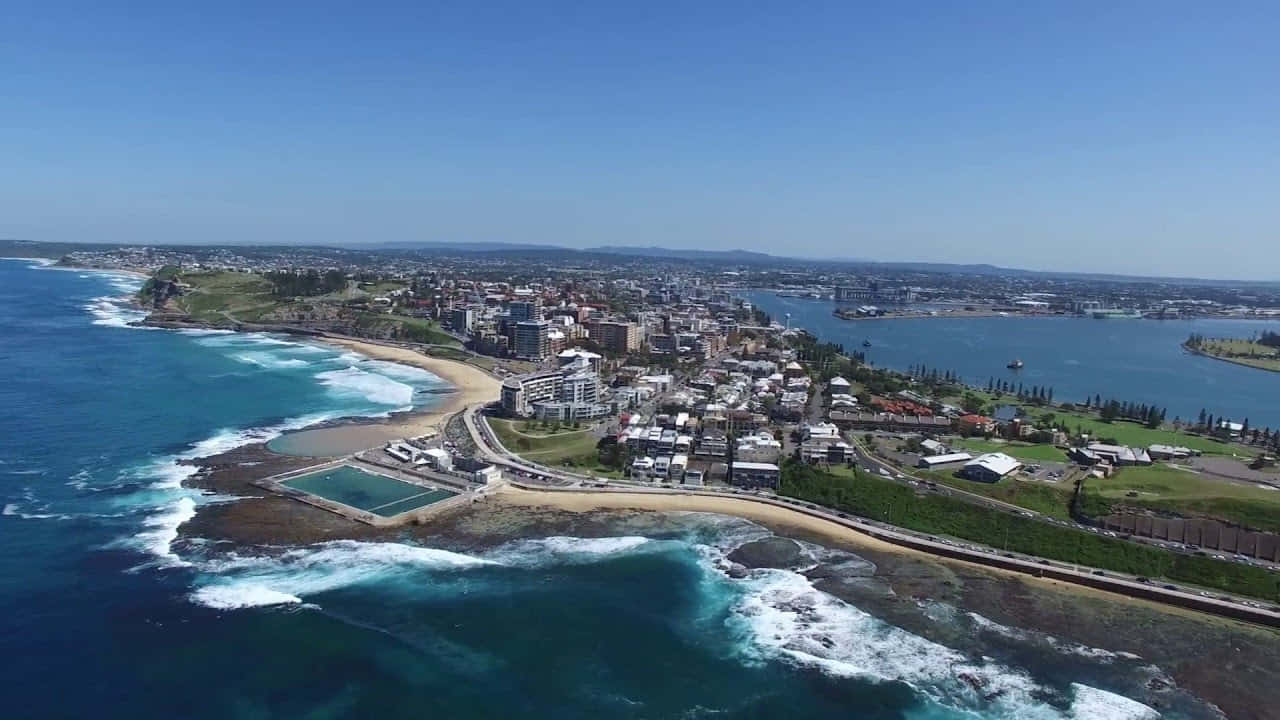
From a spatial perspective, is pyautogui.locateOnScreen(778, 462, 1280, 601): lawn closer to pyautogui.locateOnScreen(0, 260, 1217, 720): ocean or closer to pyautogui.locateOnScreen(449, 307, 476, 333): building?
pyautogui.locateOnScreen(0, 260, 1217, 720): ocean

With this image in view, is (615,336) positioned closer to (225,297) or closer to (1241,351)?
(225,297)

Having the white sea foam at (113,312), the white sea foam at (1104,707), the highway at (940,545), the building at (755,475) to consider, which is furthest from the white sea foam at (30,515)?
the white sea foam at (113,312)

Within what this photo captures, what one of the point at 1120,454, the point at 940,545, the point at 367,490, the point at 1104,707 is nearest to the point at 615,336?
the point at 367,490

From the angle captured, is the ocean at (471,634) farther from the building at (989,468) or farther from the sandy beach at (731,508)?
the building at (989,468)

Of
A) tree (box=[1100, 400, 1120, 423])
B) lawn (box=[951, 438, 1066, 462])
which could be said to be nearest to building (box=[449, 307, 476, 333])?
lawn (box=[951, 438, 1066, 462])

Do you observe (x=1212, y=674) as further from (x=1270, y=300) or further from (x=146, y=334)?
(x=1270, y=300)

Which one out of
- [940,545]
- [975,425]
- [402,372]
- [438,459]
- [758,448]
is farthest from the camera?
[402,372]
